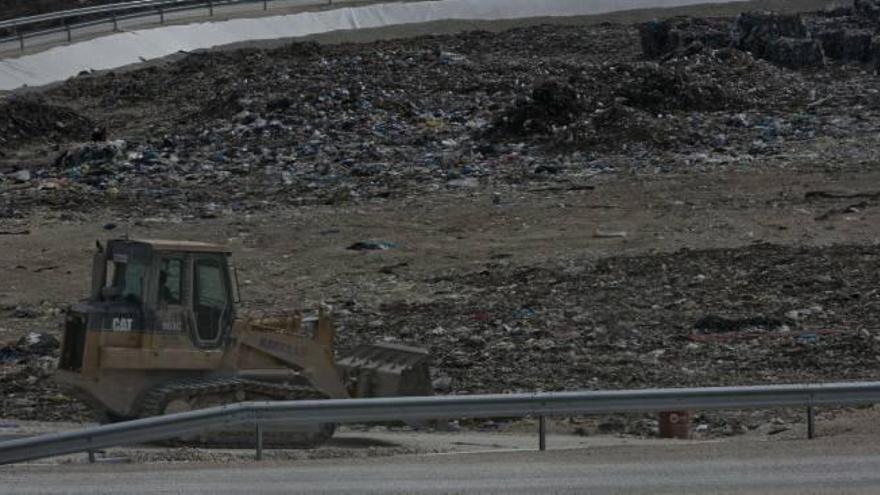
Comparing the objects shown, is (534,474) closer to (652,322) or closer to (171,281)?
(171,281)

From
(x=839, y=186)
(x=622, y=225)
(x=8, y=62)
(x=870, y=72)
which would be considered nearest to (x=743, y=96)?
(x=870, y=72)

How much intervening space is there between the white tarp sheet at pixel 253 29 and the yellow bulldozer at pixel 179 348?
26915 millimetres

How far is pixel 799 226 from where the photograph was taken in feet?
78.4

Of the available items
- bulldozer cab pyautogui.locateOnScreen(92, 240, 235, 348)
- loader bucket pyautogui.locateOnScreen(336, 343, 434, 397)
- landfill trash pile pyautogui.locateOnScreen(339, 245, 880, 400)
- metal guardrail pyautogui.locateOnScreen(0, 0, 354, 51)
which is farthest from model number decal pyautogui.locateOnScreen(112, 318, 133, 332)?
metal guardrail pyautogui.locateOnScreen(0, 0, 354, 51)

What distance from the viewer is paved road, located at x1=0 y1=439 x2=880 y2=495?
1156cm

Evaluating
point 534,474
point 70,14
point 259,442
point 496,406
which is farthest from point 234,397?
point 70,14

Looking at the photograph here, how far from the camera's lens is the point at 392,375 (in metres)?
16.0

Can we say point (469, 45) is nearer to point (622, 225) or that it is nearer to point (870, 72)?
point (870, 72)

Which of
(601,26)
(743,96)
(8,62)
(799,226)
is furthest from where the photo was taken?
(601,26)

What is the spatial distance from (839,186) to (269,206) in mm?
7915

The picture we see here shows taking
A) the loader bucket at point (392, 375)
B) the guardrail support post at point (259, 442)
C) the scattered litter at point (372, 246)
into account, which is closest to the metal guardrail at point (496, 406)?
the guardrail support post at point (259, 442)

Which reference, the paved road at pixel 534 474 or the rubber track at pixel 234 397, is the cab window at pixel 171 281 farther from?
the paved road at pixel 534 474

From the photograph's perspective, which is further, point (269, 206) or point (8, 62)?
point (8, 62)

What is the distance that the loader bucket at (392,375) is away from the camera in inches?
629
